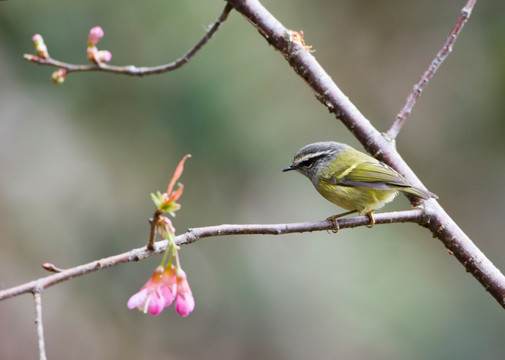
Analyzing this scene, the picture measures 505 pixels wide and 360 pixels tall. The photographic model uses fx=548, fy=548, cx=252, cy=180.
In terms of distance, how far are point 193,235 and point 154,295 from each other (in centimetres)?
20

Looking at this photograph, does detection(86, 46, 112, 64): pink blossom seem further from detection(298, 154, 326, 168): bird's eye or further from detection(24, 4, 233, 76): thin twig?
detection(298, 154, 326, 168): bird's eye

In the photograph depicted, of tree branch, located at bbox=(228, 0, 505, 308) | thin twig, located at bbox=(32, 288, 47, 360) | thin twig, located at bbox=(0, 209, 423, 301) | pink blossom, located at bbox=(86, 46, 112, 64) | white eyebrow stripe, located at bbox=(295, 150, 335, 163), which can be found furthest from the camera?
white eyebrow stripe, located at bbox=(295, 150, 335, 163)

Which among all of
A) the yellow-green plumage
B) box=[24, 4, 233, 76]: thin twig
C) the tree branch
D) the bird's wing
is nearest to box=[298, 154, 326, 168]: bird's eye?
the yellow-green plumage

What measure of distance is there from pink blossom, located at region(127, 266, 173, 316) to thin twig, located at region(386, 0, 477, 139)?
1169 millimetres

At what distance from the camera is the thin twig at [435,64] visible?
2.20m

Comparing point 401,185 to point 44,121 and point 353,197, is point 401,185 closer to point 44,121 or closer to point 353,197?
point 353,197

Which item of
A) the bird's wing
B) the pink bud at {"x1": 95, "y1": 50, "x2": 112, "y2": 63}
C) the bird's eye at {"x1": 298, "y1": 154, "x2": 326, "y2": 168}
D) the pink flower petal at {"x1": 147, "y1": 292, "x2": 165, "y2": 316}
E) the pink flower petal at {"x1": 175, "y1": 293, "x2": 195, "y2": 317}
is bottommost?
the pink flower petal at {"x1": 175, "y1": 293, "x2": 195, "y2": 317}

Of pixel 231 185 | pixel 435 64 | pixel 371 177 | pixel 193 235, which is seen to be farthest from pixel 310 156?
pixel 231 185

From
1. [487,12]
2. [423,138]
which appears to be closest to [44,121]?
[423,138]

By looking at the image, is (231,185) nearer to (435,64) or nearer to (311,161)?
(311,161)

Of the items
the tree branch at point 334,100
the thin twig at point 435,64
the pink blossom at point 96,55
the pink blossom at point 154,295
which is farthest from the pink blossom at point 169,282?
the thin twig at point 435,64

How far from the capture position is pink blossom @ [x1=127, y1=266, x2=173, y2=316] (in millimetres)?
1548

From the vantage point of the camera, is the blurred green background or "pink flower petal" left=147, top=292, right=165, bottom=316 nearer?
"pink flower petal" left=147, top=292, right=165, bottom=316

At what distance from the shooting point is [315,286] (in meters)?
4.90
